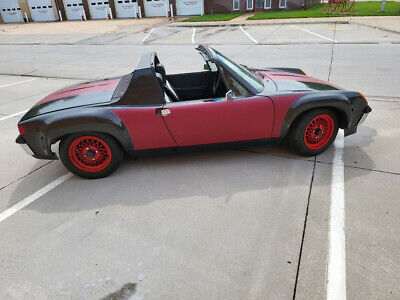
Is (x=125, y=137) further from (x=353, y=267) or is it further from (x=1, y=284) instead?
(x=353, y=267)

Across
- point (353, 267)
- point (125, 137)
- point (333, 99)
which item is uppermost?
point (333, 99)

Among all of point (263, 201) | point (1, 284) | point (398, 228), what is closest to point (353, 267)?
point (398, 228)

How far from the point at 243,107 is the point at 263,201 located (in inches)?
41.6

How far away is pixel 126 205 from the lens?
3.02 m

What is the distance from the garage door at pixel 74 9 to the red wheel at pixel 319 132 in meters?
29.1

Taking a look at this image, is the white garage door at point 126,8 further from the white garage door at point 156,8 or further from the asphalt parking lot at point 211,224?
the asphalt parking lot at point 211,224

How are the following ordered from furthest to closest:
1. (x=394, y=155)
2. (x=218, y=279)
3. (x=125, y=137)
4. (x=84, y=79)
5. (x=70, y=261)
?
(x=84, y=79)
(x=394, y=155)
(x=125, y=137)
(x=70, y=261)
(x=218, y=279)

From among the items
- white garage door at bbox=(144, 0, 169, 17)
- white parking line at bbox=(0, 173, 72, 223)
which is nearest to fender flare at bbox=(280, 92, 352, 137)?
white parking line at bbox=(0, 173, 72, 223)

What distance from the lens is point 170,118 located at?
10.5 ft

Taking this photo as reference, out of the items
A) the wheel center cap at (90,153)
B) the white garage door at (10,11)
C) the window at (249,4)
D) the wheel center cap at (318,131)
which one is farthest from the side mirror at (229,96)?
the white garage door at (10,11)

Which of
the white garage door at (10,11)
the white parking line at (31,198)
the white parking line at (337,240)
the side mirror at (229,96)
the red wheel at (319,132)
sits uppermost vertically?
the white garage door at (10,11)

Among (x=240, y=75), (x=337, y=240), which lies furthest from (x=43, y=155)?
(x=337, y=240)

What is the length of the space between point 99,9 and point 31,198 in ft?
90.8

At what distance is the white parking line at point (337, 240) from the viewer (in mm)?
2068
